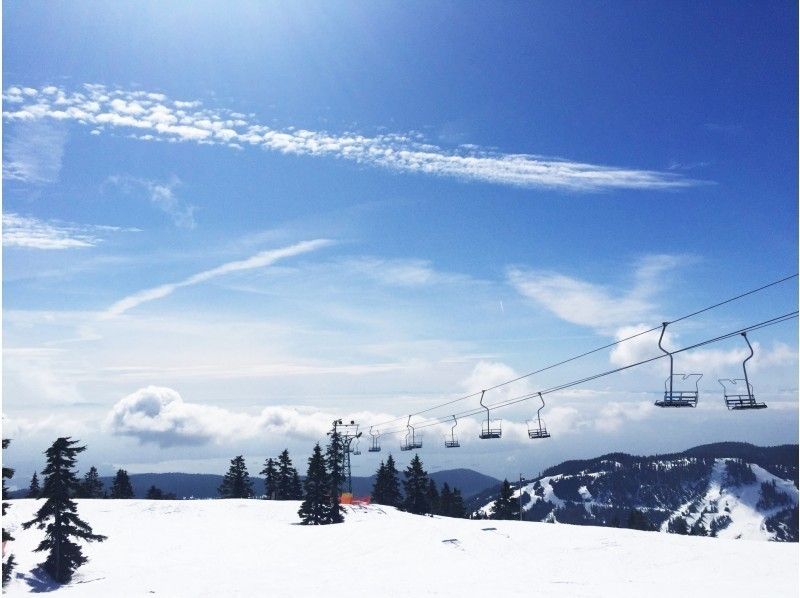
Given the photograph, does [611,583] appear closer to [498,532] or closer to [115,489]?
[498,532]

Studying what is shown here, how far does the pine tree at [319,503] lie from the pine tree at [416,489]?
97.7 feet

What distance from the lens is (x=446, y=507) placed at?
114125 millimetres

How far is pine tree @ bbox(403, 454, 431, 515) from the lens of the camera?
330ft

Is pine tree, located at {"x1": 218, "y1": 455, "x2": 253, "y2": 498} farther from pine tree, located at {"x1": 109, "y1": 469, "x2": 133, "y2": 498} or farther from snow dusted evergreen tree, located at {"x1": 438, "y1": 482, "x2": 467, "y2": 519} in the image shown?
snow dusted evergreen tree, located at {"x1": 438, "y1": 482, "x2": 467, "y2": 519}

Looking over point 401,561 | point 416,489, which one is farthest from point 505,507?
point 401,561

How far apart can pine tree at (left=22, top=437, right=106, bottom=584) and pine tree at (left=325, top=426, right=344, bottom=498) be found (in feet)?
111

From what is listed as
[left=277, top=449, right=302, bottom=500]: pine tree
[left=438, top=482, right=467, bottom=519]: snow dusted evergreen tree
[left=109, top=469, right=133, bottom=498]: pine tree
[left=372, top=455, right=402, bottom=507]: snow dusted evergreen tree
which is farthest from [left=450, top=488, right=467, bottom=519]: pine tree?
[left=109, top=469, right=133, bottom=498]: pine tree

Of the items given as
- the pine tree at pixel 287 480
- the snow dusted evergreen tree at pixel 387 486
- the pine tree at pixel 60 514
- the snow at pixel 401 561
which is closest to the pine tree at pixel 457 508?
the snow dusted evergreen tree at pixel 387 486

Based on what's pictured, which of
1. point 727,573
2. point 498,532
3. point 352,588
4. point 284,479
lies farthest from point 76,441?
point 284,479

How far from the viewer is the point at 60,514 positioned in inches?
1699

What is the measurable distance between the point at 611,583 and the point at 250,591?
2163cm

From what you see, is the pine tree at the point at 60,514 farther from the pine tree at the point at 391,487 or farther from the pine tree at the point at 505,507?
the pine tree at the point at 505,507

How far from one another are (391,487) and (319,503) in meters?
39.9

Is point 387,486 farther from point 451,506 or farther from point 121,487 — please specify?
point 121,487
